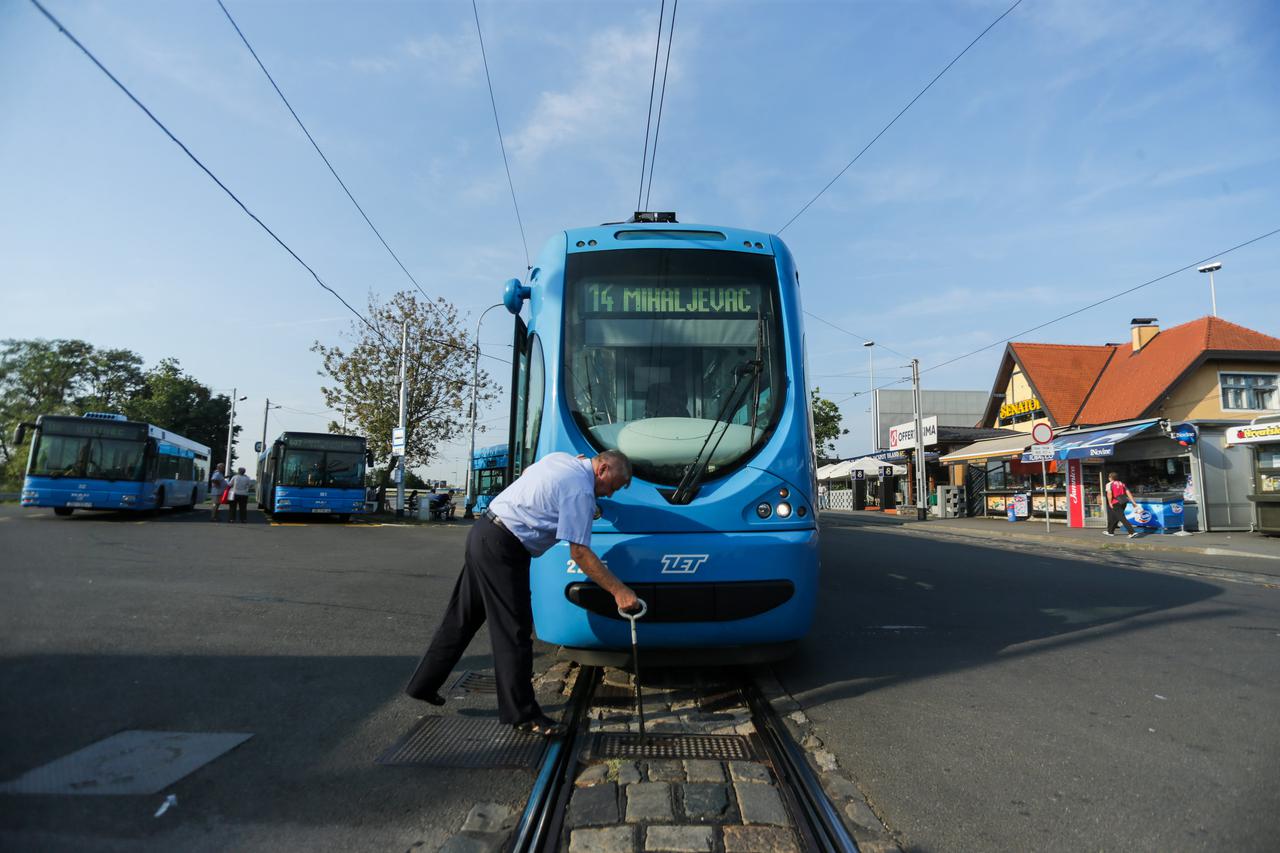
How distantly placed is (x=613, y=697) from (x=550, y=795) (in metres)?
1.55

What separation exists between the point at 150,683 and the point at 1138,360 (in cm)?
3301

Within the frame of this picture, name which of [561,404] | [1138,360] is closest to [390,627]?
[561,404]

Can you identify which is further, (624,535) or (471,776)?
(624,535)

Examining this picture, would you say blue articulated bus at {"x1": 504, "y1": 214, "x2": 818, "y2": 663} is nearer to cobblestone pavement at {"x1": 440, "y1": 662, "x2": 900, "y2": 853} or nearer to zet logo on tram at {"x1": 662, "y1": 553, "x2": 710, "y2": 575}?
zet logo on tram at {"x1": 662, "y1": 553, "x2": 710, "y2": 575}

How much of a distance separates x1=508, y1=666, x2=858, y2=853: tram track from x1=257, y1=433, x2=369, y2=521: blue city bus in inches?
805

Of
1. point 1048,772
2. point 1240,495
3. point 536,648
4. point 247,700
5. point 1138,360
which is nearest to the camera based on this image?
point 1048,772

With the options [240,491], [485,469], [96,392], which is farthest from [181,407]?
[240,491]

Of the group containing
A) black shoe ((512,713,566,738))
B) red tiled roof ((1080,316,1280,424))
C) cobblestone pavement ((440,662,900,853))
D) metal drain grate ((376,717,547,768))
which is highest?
red tiled roof ((1080,316,1280,424))

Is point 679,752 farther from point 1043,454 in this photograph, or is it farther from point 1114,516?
point 1114,516

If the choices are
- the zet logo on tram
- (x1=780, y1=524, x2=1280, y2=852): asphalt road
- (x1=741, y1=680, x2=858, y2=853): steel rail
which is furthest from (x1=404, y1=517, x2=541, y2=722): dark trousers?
(x1=780, y1=524, x2=1280, y2=852): asphalt road

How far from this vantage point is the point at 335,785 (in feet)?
10.1

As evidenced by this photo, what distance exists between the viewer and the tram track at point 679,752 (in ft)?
8.78

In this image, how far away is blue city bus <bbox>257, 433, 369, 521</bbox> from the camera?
22906 millimetres

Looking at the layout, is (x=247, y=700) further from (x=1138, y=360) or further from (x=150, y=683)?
(x=1138, y=360)
